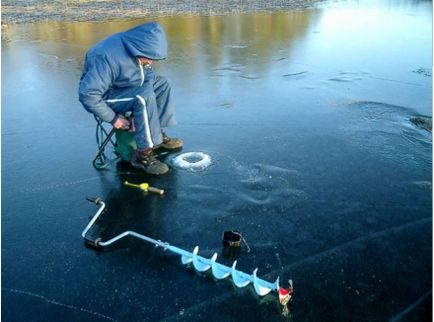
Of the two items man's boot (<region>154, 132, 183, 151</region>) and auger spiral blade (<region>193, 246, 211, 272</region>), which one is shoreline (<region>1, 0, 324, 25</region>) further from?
auger spiral blade (<region>193, 246, 211, 272</region>)

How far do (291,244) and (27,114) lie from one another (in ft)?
15.2

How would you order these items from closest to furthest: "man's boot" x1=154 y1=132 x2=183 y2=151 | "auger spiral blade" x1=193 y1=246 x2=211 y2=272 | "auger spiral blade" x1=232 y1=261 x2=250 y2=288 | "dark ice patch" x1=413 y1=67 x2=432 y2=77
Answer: "auger spiral blade" x1=232 y1=261 x2=250 y2=288 < "auger spiral blade" x1=193 y1=246 x2=211 y2=272 < "man's boot" x1=154 y1=132 x2=183 y2=151 < "dark ice patch" x1=413 y1=67 x2=432 y2=77

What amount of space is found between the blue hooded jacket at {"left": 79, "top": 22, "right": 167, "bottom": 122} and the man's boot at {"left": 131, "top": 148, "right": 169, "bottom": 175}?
0.49 meters

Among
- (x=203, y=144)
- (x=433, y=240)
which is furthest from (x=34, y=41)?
(x=433, y=240)

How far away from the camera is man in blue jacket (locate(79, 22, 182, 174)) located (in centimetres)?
388

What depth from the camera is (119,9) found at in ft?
54.1

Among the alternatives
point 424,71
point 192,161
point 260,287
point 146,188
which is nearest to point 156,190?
point 146,188

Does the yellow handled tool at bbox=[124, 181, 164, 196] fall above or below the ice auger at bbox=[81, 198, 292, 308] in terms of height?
below

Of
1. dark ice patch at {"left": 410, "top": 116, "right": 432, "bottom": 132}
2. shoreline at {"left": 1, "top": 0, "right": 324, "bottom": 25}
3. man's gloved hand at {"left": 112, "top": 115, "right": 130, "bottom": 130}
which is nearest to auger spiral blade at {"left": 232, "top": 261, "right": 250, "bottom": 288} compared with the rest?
man's gloved hand at {"left": 112, "top": 115, "right": 130, "bottom": 130}

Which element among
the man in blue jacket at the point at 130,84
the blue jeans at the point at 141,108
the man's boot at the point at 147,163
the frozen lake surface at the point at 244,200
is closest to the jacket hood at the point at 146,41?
the man in blue jacket at the point at 130,84

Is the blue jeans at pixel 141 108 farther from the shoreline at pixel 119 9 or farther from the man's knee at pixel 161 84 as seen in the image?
the shoreline at pixel 119 9

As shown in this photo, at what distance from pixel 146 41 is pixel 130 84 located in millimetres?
492

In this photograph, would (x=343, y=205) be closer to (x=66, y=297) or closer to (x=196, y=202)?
(x=196, y=202)

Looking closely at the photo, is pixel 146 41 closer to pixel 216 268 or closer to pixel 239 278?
pixel 216 268
